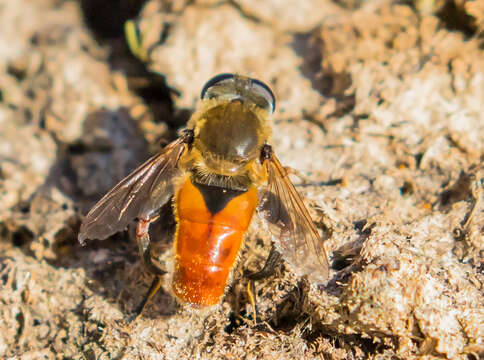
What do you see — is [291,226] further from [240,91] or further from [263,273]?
[240,91]

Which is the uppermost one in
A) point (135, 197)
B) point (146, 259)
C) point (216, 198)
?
point (216, 198)

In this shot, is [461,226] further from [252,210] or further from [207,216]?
[207,216]

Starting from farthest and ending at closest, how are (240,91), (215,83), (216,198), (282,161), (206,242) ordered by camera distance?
(282,161) → (215,83) → (240,91) → (216,198) → (206,242)

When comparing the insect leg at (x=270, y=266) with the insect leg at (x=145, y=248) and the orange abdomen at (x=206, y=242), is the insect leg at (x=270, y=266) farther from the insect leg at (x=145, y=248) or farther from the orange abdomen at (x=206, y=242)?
the insect leg at (x=145, y=248)

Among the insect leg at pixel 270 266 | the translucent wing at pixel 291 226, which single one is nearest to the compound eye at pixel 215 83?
the translucent wing at pixel 291 226

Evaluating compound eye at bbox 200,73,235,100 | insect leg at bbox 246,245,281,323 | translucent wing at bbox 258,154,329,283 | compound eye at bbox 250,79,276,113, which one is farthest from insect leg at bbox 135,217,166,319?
compound eye at bbox 250,79,276,113

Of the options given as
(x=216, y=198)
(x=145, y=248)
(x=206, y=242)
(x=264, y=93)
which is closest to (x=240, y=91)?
(x=264, y=93)
